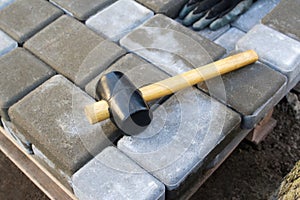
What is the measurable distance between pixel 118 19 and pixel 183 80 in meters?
0.53

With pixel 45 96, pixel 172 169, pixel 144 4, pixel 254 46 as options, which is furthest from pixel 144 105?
pixel 144 4

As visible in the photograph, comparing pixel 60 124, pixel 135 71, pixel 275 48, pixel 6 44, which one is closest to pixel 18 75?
pixel 6 44

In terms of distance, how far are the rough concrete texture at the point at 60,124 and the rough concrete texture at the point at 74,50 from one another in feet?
0.22

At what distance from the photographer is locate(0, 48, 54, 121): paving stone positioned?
6.29ft

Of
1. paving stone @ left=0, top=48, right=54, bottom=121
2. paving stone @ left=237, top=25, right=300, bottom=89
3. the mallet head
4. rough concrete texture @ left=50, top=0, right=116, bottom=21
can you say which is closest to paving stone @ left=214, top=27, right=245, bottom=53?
paving stone @ left=237, top=25, right=300, bottom=89

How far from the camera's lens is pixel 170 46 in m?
2.03

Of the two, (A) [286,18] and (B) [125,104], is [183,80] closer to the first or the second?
(B) [125,104]

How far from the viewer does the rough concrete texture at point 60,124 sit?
1707 millimetres

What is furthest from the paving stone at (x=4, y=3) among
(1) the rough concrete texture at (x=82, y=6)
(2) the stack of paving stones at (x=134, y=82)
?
(1) the rough concrete texture at (x=82, y=6)

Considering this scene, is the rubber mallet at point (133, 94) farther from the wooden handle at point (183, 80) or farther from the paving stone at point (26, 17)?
the paving stone at point (26, 17)

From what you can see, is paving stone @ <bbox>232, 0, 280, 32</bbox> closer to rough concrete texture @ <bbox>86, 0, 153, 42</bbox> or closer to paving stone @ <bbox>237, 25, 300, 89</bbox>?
→ paving stone @ <bbox>237, 25, 300, 89</bbox>

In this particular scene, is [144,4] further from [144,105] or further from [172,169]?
[172,169]

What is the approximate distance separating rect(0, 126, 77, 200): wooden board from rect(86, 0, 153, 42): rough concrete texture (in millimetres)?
616

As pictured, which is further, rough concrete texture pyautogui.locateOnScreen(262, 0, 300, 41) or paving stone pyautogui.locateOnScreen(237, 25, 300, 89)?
rough concrete texture pyautogui.locateOnScreen(262, 0, 300, 41)
